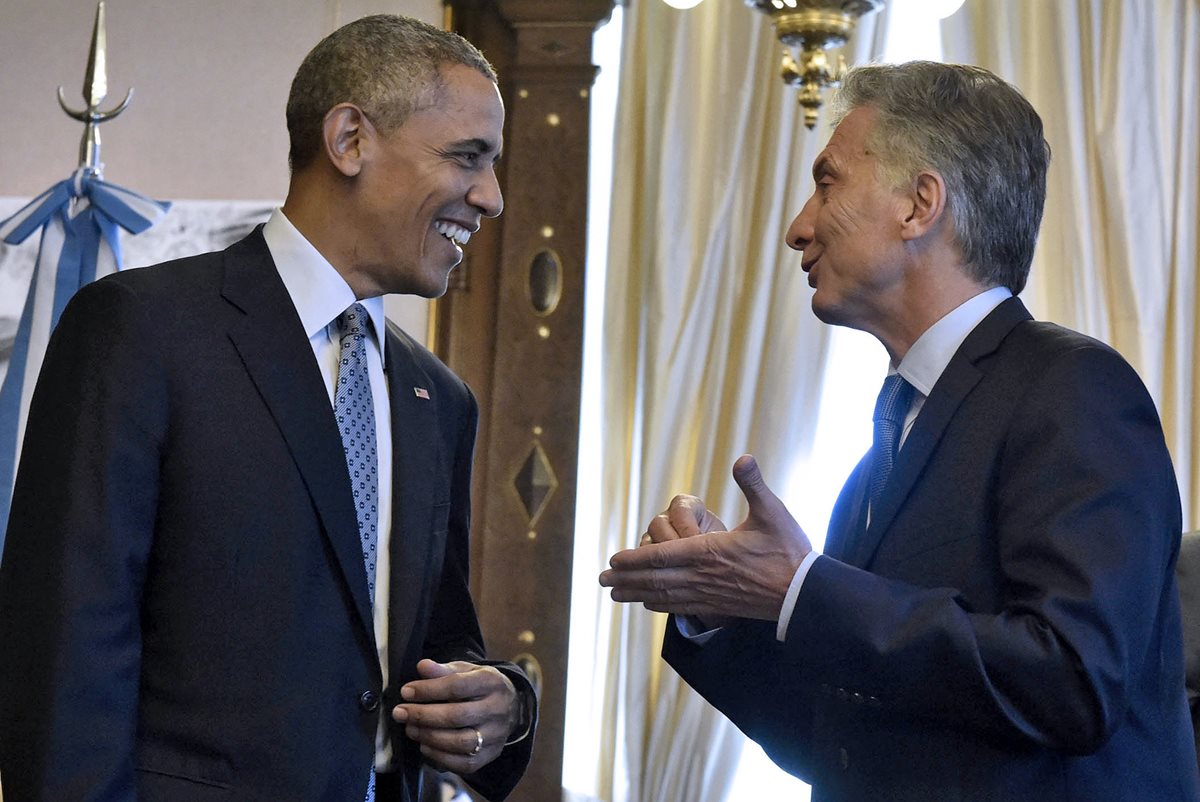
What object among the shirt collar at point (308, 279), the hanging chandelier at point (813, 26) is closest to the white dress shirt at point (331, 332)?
the shirt collar at point (308, 279)

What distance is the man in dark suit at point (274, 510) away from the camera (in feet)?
5.49

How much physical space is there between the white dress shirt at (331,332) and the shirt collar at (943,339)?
754mm

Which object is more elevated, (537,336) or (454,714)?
(537,336)

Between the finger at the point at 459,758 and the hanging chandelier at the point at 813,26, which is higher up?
the hanging chandelier at the point at 813,26

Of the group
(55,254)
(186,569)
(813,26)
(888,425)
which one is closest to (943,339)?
(888,425)

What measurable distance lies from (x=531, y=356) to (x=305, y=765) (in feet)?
10.4

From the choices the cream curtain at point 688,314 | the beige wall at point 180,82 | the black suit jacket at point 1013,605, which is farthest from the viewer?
the beige wall at point 180,82

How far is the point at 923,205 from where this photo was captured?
1.93 metres

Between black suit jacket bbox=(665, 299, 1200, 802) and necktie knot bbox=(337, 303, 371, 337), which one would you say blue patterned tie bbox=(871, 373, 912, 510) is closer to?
black suit jacket bbox=(665, 299, 1200, 802)

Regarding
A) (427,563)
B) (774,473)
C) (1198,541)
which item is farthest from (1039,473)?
(774,473)

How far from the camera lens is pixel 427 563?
201 cm

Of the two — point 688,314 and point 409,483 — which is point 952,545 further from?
point 688,314

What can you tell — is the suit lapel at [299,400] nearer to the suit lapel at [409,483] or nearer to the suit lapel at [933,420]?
the suit lapel at [409,483]

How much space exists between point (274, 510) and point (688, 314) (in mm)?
3199
